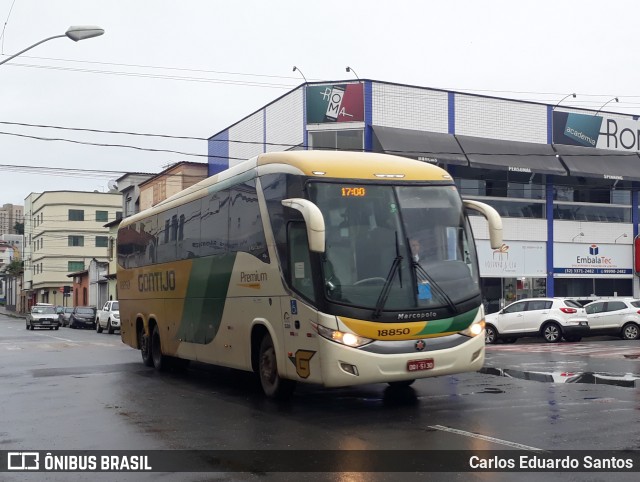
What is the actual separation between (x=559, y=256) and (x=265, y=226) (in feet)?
104

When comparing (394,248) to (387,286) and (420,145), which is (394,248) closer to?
(387,286)

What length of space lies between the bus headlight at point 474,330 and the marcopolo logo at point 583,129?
3247cm

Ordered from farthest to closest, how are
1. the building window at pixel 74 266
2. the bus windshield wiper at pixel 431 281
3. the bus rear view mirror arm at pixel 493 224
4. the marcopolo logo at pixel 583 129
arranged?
the building window at pixel 74 266, the marcopolo logo at pixel 583 129, the bus rear view mirror arm at pixel 493 224, the bus windshield wiper at pixel 431 281

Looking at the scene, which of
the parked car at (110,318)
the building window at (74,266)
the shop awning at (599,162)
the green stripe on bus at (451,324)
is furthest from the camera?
the building window at (74,266)

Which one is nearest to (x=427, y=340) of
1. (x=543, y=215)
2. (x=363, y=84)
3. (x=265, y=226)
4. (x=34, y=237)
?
(x=265, y=226)

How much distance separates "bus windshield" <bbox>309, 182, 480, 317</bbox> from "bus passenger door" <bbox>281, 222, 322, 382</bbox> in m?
0.36

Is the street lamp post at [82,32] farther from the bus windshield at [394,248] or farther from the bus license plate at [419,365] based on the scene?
the bus license plate at [419,365]

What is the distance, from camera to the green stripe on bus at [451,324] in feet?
35.4

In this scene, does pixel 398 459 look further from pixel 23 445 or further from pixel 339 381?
pixel 23 445

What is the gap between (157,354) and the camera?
1814 centimetres

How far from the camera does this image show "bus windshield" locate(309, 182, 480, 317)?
10.7m

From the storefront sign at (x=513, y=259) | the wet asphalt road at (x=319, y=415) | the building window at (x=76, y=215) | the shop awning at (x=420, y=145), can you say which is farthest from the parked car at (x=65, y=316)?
the wet asphalt road at (x=319, y=415)

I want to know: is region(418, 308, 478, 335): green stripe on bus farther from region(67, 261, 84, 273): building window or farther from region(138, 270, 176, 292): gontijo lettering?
region(67, 261, 84, 273): building window

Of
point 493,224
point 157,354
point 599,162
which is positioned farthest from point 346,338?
point 599,162
